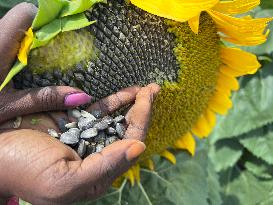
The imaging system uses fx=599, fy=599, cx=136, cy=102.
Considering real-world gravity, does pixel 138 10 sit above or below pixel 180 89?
above

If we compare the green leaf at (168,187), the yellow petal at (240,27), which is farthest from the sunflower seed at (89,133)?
the green leaf at (168,187)

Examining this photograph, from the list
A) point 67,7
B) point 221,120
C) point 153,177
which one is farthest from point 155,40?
point 221,120

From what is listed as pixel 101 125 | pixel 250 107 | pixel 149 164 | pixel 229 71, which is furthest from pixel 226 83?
pixel 101 125

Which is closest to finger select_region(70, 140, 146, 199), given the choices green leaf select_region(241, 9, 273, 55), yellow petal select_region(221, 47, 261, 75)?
yellow petal select_region(221, 47, 261, 75)

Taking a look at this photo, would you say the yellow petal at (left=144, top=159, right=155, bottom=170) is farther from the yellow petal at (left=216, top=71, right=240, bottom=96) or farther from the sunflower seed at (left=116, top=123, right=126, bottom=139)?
the sunflower seed at (left=116, top=123, right=126, bottom=139)

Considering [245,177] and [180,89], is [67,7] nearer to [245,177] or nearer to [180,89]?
[180,89]

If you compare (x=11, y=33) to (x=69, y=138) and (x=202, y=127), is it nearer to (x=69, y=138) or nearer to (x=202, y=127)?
(x=69, y=138)

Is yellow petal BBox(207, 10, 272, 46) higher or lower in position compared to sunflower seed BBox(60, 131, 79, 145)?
higher
